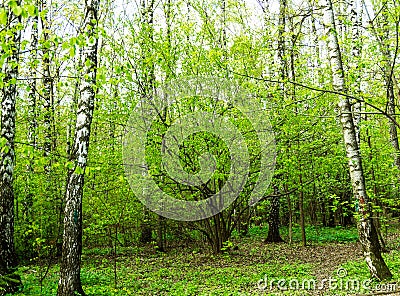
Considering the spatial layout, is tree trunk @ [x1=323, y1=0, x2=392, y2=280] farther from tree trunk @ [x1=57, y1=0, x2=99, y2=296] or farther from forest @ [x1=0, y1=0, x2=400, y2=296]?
tree trunk @ [x1=57, y1=0, x2=99, y2=296]

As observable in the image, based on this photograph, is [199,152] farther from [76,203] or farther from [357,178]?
[357,178]

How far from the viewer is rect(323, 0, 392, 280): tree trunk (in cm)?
554

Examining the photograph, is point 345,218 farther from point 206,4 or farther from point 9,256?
point 9,256

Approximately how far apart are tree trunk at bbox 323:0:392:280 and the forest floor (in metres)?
0.30

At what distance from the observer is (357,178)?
5641mm

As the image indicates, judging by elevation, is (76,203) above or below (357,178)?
below

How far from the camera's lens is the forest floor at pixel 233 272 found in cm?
607

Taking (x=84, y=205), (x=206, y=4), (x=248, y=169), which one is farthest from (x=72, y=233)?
(x=206, y=4)

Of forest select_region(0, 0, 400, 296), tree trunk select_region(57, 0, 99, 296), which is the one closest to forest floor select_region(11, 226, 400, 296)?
forest select_region(0, 0, 400, 296)

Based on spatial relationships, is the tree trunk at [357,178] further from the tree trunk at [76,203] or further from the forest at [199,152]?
the tree trunk at [76,203]

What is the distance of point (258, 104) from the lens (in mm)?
8953

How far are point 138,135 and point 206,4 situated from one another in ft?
12.3

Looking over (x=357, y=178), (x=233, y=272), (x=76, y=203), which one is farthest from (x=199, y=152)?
(x=357, y=178)

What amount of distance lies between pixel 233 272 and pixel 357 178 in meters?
3.41
